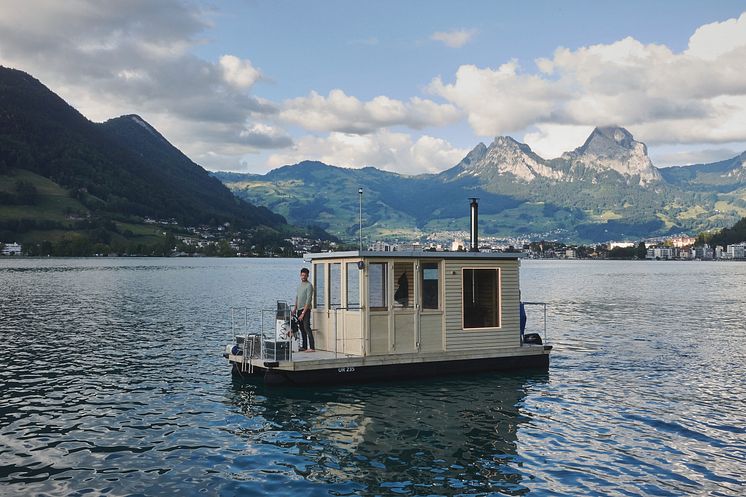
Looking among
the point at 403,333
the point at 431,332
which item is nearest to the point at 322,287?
the point at 403,333

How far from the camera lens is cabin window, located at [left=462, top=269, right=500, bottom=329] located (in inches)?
936

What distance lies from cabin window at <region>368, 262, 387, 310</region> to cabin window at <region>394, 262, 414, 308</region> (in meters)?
0.53

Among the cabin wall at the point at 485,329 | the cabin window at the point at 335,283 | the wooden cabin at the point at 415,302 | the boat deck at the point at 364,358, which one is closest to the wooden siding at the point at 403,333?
the wooden cabin at the point at 415,302

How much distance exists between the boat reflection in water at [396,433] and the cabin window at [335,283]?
324 centimetres

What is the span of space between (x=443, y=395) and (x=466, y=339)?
2.88 metres

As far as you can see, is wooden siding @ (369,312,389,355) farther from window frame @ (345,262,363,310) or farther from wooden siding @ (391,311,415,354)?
window frame @ (345,262,363,310)

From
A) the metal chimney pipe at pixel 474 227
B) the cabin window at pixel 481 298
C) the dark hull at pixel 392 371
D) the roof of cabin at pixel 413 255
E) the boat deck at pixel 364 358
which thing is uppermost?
the metal chimney pipe at pixel 474 227

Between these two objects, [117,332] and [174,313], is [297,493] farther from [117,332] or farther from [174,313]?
[174,313]

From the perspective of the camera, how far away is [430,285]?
75.5 feet

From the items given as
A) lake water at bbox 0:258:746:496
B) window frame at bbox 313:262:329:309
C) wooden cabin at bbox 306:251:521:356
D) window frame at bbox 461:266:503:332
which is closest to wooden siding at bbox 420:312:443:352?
wooden cabin at bbox 306:251:521:356

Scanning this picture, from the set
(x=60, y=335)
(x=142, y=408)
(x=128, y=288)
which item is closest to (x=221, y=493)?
(x=142, y=408)

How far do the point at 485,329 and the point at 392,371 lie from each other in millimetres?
3977

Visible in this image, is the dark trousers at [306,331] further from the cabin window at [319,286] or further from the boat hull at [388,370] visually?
the boat hull at [388,370]

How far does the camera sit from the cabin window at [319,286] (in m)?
24.0
